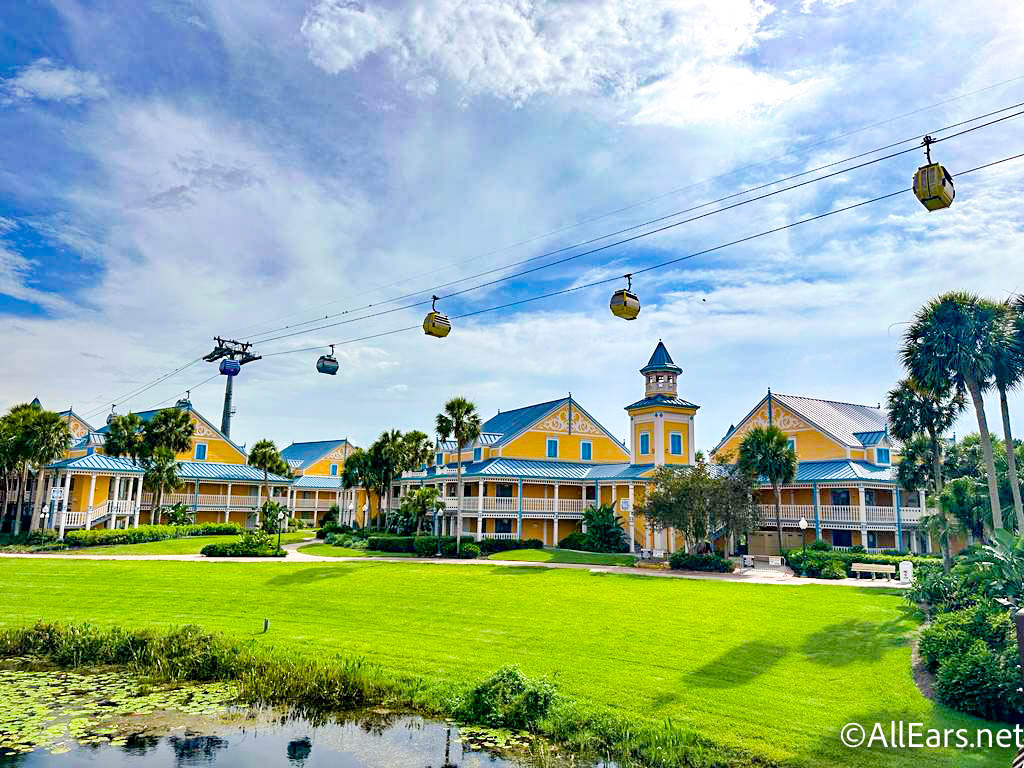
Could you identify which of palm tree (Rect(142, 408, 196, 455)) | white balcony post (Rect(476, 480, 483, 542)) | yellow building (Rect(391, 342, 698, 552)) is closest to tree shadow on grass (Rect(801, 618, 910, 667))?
yellow building (Rect(391, 342, 698, 552))

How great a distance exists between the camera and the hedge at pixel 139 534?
39.5 m

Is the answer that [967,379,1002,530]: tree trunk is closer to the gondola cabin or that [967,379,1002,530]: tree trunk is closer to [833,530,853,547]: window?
the gondola cabin

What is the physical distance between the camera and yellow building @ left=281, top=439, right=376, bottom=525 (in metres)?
64.9

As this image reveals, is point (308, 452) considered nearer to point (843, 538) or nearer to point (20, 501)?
point (20, 501)

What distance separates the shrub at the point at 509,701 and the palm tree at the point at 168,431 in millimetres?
44234

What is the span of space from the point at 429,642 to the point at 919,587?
44.8 ft

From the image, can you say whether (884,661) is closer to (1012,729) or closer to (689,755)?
(1012,729)

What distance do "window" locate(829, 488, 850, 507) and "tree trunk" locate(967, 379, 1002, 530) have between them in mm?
20792

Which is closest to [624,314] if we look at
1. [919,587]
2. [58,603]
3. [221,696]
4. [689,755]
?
[689,755]

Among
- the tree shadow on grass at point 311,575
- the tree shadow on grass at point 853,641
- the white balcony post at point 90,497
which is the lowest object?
the tree shadow on grass at point 311,575

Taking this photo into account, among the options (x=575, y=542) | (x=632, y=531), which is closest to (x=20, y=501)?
(x=575, y=542)

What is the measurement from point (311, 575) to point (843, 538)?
3084cm

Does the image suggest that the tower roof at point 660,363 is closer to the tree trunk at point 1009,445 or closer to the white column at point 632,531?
the white column at point 632,531

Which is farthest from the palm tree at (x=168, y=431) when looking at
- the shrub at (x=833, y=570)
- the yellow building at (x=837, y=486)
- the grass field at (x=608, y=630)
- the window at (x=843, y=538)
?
the window at (x=843, y=538)
